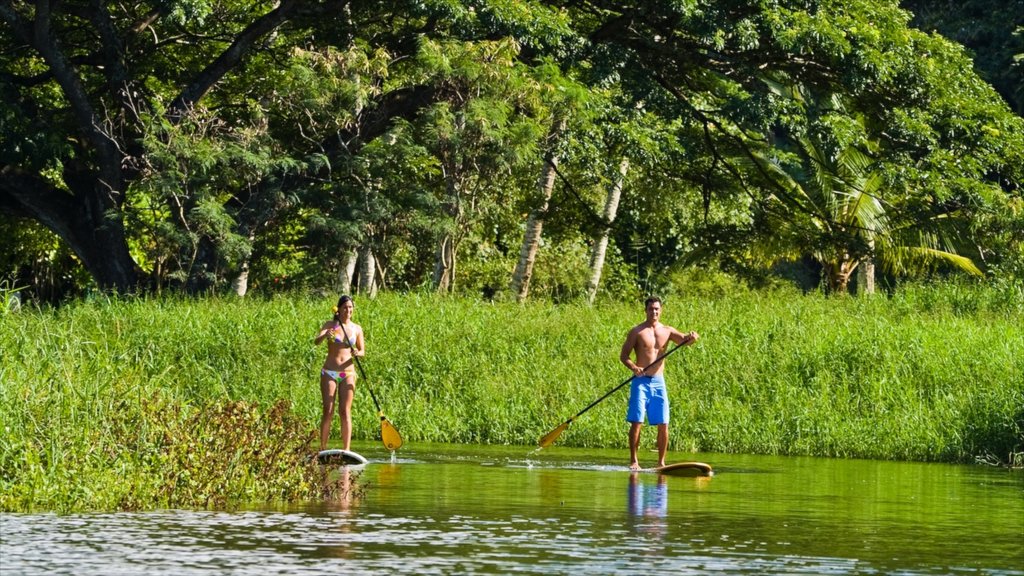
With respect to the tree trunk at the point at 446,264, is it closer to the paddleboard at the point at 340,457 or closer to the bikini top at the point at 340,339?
the bikini top at the point at 340,339

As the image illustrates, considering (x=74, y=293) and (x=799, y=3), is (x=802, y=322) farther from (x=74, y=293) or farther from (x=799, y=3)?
(x=74, y=293)

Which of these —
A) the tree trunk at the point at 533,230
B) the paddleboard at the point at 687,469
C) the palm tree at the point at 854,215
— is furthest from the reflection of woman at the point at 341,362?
the palm tree at the point at 854,215

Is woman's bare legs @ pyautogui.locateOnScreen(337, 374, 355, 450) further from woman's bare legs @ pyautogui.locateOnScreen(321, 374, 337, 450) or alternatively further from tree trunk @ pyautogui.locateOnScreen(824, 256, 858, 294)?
tree trunk @ pyautogui.locateOnScreen(824, 256, 858, 294)

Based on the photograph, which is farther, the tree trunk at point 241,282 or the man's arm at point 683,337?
the tree trunk at point 241,282

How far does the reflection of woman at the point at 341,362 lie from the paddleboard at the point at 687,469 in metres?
3.38

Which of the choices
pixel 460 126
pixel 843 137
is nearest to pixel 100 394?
pixel 460 126

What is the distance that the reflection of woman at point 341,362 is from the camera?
57.0 ft

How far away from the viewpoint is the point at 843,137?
88.3ft

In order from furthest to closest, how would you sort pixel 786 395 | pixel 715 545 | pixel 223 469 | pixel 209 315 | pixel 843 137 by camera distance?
pixel 843 137 < pixel 209 315 < pixel 786 395 < pixel 223 469 < pixel 715 545

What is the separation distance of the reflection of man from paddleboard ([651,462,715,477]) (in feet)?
1.28

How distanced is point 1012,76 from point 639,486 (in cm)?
3223

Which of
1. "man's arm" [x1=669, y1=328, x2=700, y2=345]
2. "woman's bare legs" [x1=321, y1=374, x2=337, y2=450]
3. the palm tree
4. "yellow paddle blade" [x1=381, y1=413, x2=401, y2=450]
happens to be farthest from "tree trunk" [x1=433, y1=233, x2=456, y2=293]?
"man's arm" [x1=669, y1=328, x2=700, y2=345]

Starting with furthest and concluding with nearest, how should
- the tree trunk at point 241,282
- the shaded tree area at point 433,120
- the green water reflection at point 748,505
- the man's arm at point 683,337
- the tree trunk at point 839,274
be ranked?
the tree trunk at point 839,274
the tree trunk at point 241,282
the shaded tree area at point 433,120
the man's arm at point 683,337
the green water reflection at point 748,505

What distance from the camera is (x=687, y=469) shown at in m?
16.9
